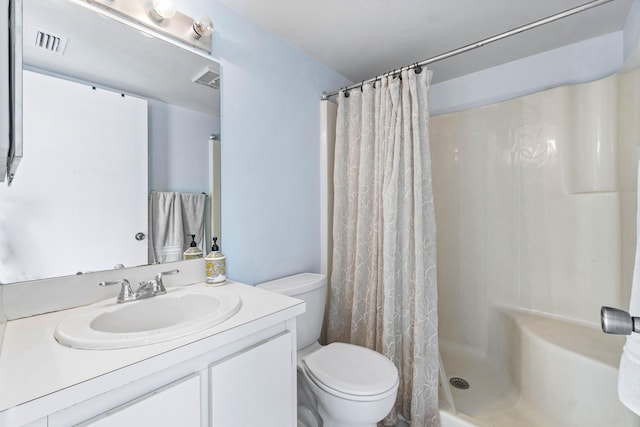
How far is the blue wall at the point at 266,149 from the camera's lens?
4.69 ft

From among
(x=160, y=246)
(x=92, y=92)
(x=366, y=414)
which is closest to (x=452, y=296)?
(x=366, y=414)

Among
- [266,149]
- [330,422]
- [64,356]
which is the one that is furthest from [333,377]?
[266,149]

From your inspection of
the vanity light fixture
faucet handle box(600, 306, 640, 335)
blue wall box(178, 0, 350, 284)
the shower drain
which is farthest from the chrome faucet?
the shower drain

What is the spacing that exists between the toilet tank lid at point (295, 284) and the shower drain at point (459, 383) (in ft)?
3.64

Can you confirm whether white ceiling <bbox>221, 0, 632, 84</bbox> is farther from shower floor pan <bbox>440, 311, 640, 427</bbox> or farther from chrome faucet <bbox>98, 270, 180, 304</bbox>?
shower floor pan <bbox>440, 311, 640, 427</bbox>

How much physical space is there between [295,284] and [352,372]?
0.52 m

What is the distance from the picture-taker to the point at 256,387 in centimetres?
91

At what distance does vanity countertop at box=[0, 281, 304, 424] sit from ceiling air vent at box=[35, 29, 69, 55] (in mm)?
915

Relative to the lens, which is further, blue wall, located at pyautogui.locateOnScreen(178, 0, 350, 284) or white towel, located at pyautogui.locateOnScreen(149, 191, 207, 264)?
blue wall, located at pyautogui.locateOnScreen(178, 0, 350, 284)

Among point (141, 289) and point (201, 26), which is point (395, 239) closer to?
point (141, 289)

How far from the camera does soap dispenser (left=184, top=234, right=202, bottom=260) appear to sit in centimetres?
129

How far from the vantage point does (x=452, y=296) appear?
223cm

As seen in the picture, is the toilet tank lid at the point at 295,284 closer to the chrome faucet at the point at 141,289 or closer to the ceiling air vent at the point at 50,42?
the chrome faucet at the point at 141,289

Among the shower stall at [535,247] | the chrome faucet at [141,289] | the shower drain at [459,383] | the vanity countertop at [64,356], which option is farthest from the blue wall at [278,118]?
the shower drain at [459,383]
